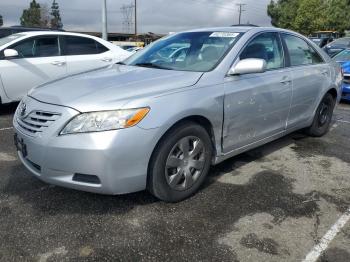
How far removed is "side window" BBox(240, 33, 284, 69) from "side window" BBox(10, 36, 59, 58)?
433 centimetres

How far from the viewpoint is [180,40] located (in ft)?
13.6

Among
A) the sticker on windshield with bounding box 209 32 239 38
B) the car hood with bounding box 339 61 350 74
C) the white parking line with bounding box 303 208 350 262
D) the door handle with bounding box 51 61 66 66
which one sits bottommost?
the white parking line with bounding box 303 208 350 262

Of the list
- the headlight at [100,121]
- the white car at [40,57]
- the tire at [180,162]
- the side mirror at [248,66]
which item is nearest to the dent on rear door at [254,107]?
the side mirror at [248,66]

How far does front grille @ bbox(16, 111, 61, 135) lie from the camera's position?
2.76 m

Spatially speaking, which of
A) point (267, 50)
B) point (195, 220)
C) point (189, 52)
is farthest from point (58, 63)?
point (195, 220)

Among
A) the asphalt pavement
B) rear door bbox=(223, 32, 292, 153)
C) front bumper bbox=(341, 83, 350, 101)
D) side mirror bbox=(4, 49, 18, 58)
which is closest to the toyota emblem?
the asphalt pavement

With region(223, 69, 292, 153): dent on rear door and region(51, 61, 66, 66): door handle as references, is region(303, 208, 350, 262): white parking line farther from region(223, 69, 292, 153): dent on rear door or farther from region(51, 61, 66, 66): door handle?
region(51, 61, 66, 66): door handle

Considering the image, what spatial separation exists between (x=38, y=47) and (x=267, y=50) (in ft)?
14.5

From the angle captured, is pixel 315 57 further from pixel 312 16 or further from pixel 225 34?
pixel 312 16

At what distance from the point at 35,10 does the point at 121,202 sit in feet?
274

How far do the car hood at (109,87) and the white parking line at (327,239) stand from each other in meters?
1.59

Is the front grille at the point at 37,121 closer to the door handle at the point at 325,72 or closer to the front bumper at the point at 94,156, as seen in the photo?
the front bumper at the point at 94,156

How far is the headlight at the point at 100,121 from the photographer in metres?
2.64

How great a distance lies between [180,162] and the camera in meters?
3.10
